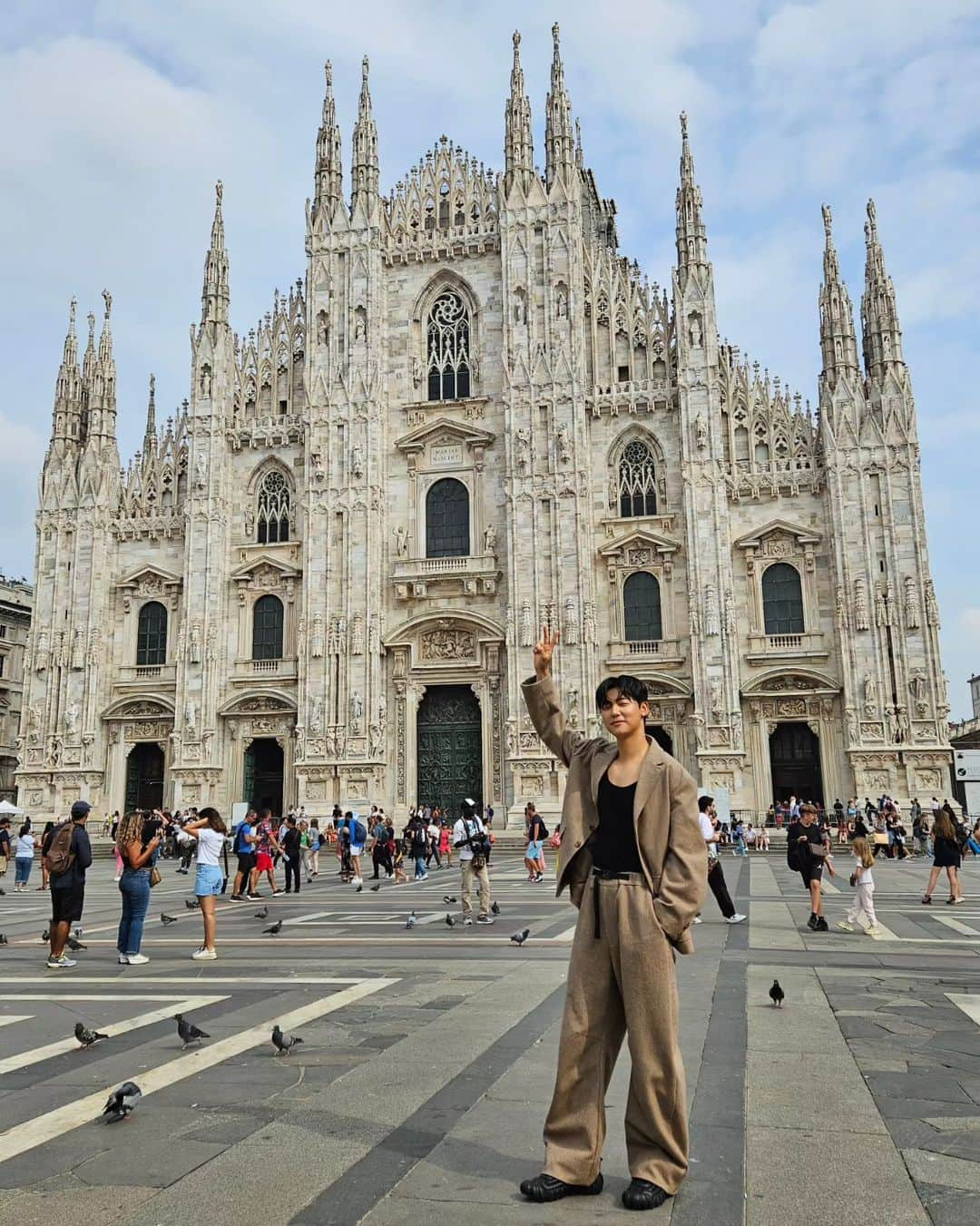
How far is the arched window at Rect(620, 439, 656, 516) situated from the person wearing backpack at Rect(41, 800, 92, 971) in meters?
25.4

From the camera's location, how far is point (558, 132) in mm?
35469

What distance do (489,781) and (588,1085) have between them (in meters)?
29.0

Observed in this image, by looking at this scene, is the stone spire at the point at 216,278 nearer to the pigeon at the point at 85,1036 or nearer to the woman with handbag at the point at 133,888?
the woman with handbag at the point at 133,888

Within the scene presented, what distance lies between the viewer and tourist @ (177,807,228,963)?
10180 mm

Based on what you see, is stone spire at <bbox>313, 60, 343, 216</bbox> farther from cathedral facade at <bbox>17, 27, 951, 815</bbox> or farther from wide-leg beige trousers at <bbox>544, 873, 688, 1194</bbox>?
wide-leg beige trousers at <bbox>544, 873, 688, 1194</bbox>

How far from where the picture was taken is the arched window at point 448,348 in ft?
118

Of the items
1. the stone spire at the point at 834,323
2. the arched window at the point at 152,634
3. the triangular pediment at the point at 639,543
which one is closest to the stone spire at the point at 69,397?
the arched window at the point at 152,634

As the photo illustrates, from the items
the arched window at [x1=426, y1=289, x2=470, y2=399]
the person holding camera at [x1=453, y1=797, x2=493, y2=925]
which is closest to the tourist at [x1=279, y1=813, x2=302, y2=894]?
the person holding camera at [x1=453, y1=797, x2=493, y2=925]

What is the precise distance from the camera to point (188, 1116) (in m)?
4.92

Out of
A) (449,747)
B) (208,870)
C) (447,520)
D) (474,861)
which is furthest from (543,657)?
(447,520)

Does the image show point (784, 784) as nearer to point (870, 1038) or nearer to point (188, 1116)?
point (870, 1038)

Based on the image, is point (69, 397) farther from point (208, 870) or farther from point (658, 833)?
point (658, 833)

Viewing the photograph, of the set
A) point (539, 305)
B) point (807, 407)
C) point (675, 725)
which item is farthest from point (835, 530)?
point (539, 305)

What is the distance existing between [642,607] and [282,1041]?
28.1 metres
